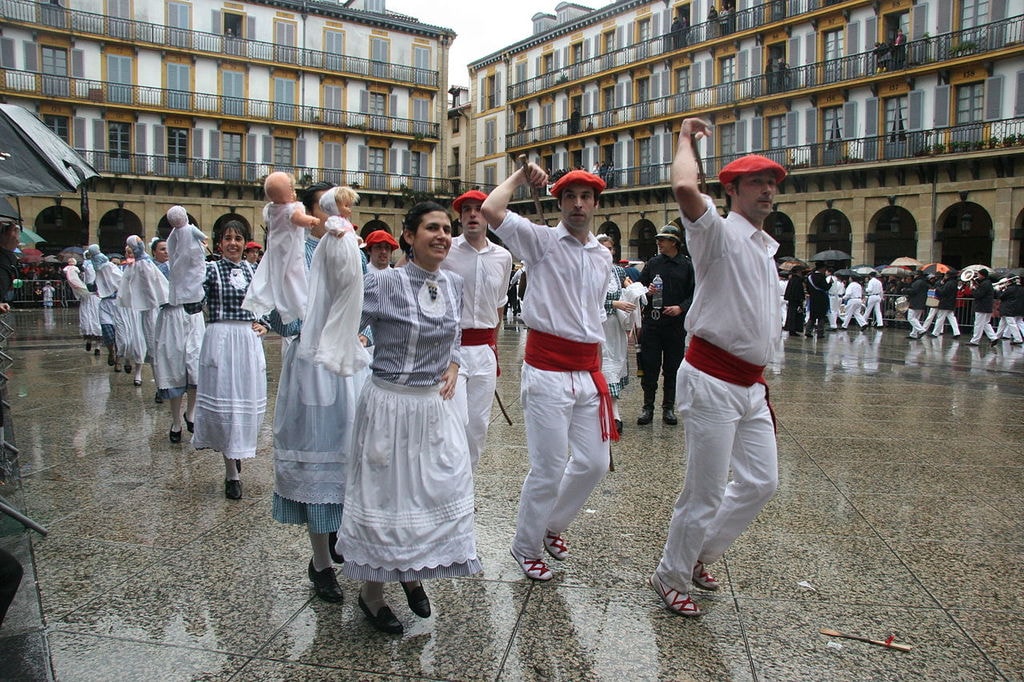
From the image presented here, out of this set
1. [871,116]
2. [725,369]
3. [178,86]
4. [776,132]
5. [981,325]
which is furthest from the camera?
[178,86]

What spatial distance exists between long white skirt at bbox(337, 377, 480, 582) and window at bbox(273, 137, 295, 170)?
4352 centimetres

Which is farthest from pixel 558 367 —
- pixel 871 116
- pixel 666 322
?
pixel 871 116

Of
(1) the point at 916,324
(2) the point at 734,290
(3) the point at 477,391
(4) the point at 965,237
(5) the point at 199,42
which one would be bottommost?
(1) the point at 916,324

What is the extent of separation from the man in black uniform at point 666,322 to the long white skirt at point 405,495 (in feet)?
16.7

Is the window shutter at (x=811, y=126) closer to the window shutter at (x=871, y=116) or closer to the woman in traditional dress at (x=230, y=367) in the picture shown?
the window shutter at (x=871, y=116)

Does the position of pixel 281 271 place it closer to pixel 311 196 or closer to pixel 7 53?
pixel 311 196

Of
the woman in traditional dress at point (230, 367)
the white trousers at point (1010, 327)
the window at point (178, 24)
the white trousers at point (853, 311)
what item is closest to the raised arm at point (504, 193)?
the woman in traditional dress at point (230, 367)

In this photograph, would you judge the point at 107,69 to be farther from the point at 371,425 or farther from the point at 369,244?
the point at 371,425

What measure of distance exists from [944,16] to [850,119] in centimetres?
479

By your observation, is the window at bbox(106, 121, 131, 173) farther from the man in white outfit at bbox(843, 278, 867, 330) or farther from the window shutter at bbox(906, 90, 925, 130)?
the window shutter at bbox(906, 90, 925, 130)

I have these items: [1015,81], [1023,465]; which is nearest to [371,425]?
[1023,465]

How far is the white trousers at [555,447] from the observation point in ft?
13.4

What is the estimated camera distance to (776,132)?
36719 millimetres

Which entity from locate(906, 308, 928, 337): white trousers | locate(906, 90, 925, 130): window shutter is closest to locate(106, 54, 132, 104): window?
locate(906, 90, 925, 130): window shutter
